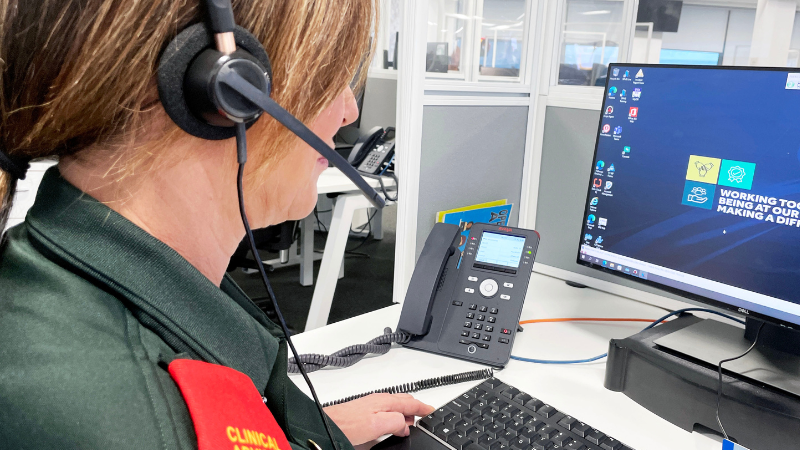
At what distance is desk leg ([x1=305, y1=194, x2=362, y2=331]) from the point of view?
7.14 feet

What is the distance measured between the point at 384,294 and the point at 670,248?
7.37ft

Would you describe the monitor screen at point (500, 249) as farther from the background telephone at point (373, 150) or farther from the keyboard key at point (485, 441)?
the background telephone at point (373, 150)

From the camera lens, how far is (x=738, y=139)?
0.75 meters

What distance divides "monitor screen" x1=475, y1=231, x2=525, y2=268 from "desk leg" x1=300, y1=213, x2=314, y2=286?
2.18 meters

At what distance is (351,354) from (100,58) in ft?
1.95

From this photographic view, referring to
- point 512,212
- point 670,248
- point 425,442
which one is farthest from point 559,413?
point 512,212

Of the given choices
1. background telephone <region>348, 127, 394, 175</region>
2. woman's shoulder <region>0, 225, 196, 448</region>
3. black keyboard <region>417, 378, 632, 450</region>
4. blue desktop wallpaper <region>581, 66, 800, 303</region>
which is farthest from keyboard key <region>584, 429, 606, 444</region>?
background telephone <region>348, 127, 394, 175</region>

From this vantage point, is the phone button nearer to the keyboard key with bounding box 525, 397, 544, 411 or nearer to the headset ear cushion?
the keyboard key with bounding box 525, 397, 544, 411

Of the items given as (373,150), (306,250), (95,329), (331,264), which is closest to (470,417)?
(95,329)

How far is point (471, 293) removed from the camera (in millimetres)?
889

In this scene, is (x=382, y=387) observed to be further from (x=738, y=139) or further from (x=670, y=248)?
(x=738, y=139)

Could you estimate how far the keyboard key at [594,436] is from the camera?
59 cm

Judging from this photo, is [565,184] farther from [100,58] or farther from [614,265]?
[100,58]

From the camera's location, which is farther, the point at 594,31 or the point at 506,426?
the point at 594,31
